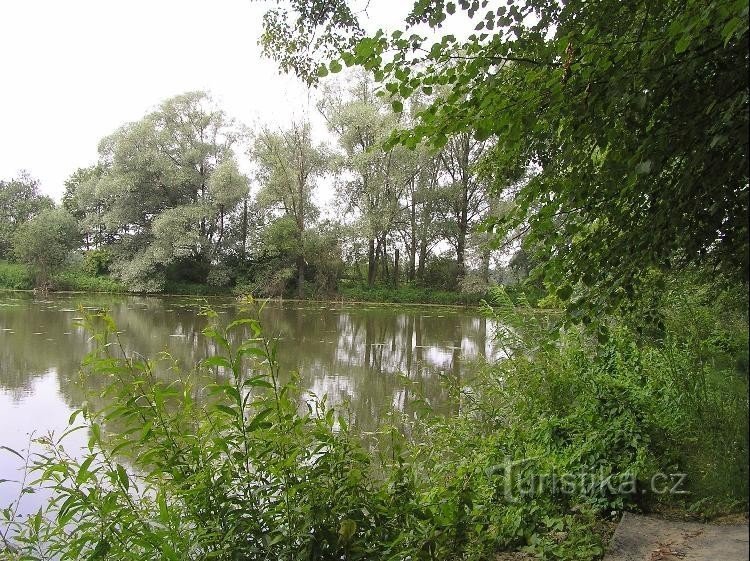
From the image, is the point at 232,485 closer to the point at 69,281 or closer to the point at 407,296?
the point at 407,296

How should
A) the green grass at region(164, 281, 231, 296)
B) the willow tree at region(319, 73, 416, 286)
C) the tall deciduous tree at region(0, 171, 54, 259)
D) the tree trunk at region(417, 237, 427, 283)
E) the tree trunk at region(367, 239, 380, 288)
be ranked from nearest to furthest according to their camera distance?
the willow tree at region(319, 73, 416, 286) < the green grass at region(164, 281, 231, 296) < the tree trunk at region(417, 237, 427, 283) < the tree trunk at region(367, 239, 380, 288) < the tall deciduous tree at region(0, 171, 54, 259)

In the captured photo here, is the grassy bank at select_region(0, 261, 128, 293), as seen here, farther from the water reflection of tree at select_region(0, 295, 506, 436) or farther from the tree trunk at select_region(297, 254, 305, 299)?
the tree trunk at select_region(297, 254, 305, 299)

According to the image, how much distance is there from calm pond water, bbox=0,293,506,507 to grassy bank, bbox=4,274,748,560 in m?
0.43

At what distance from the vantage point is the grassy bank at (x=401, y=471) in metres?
2.18

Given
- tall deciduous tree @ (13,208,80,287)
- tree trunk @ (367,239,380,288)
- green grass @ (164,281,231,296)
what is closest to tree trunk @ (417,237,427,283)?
tree trunk @ (367,239,380,288)

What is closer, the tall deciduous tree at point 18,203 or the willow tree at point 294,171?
the willow tree at point 294,171

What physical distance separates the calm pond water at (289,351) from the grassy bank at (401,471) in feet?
1.43

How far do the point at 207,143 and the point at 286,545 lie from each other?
1150 inches

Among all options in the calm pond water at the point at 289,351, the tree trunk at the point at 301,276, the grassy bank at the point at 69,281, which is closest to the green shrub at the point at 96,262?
the grassy bank at the point at 69,281

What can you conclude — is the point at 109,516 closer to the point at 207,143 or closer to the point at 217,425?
the point at 217,425

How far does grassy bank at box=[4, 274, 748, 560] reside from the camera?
7.14 feet

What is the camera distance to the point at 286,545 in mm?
2188

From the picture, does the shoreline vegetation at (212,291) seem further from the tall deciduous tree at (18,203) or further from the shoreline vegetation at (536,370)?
the shoreline vegetation at (536,370)

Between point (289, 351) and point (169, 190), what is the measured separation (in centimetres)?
2074
